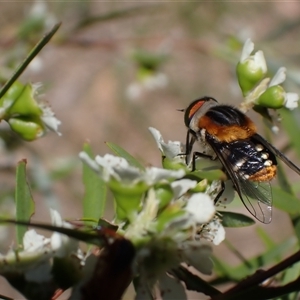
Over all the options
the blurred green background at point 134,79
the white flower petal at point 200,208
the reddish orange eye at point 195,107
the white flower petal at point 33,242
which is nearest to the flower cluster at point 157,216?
the white flower petal at point 200,208

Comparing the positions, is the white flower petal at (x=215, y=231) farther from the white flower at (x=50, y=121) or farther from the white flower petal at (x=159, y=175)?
the white flower at (x=50, y=121)

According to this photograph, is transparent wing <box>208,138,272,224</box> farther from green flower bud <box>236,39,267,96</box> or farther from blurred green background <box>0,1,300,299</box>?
blurred green background <box>0,1,300,299</box>

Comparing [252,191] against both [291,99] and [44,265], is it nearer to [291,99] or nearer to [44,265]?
[291,99]

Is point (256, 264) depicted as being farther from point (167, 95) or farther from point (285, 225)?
point (167, 95)

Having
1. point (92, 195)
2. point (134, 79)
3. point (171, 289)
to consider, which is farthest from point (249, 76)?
point (134, 79)

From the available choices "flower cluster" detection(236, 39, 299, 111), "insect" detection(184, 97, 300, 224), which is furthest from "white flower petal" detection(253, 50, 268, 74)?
"insect" detection(184, 97, 300, 224)
